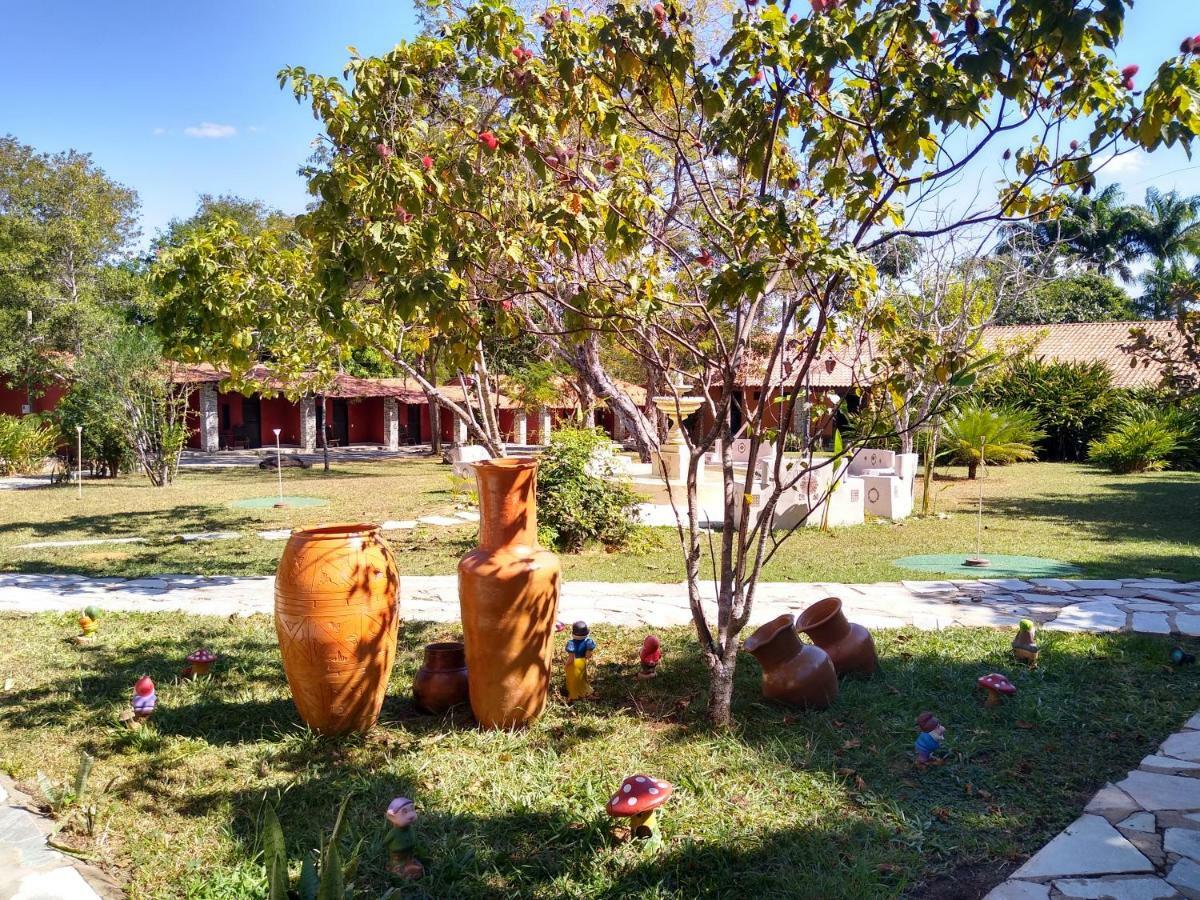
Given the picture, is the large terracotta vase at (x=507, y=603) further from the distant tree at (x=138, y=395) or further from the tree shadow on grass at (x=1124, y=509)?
the distant tree at (x=138, y=395)

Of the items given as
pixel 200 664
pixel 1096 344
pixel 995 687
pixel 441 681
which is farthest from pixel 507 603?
pixel 1096 344

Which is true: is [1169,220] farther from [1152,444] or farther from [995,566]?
[995,566]

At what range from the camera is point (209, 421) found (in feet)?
94.6

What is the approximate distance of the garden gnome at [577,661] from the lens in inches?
165

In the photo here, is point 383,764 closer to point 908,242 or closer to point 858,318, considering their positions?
point 858,318

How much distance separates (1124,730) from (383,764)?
3.33 m

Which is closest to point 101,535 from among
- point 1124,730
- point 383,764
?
point 383,764

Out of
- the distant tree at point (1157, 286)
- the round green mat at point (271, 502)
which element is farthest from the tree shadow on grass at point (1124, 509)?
the round green mat at point (271, 502)

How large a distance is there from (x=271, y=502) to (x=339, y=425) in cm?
2047

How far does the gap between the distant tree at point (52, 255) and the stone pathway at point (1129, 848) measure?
2361 centimetres

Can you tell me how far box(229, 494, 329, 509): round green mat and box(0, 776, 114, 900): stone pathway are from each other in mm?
10234

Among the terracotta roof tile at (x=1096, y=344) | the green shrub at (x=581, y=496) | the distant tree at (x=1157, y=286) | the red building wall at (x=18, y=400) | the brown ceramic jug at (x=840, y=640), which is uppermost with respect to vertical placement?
the distant tree at (x=1157, y=286)

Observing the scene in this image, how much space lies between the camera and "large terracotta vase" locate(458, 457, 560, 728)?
3.64 meters

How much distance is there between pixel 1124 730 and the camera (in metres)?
3.84
